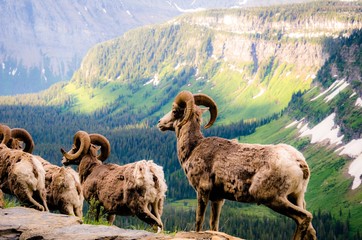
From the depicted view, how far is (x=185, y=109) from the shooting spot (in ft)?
67.6

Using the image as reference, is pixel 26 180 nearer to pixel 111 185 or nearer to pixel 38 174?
pixel 38 174

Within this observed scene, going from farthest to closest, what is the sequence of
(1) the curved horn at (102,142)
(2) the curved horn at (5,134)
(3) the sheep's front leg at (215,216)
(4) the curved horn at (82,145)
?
(2) the curved horn at (5,134)
(1) the curved horn at (102,142)
(4) the curved horn at (82,145)
(3) the sheep's front leg at (215,216)

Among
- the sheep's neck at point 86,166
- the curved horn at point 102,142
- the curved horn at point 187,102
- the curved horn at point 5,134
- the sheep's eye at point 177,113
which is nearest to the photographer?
the curved horn at point 187,102

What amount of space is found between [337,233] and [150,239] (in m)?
149

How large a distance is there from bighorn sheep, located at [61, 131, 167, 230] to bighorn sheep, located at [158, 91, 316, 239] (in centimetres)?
341

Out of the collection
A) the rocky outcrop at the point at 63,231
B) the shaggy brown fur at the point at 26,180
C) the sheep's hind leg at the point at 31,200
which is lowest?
the rocky outcrop at the point at 63,231

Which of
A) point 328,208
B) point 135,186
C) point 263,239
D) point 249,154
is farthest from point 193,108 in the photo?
point 328,208

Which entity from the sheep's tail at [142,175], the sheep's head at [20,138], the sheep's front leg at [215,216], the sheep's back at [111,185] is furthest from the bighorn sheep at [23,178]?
the sheep's front leg at [215,216]

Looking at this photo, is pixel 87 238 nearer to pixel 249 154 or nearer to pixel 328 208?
pixel 249 154

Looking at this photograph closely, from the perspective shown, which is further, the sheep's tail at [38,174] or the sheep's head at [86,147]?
the sheep's head at [86,147]

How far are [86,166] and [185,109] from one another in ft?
28.1

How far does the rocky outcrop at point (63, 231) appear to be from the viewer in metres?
15.3

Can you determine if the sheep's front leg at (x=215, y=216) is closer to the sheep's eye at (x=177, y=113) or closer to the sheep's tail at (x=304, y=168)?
the sheep's tail at (x=304, y=168)

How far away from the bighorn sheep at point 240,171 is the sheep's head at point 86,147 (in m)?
8.11
